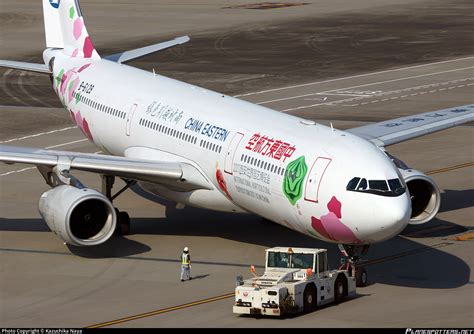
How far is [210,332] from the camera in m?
35.3

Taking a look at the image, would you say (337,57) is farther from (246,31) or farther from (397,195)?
(397,195)

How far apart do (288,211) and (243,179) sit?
2.79 m

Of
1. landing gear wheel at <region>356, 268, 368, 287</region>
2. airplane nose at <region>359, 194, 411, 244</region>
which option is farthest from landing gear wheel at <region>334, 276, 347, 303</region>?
airplane nose at <region>359, 194, 411, 244</region>

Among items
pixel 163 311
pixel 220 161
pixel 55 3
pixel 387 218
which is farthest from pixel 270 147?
pixel 55 3

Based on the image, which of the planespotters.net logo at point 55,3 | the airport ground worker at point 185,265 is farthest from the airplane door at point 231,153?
the planespotters.net logo at point 55,3

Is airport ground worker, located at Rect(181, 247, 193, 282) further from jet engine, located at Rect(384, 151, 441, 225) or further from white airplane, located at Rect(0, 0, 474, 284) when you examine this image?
jet engine, located at Rect(384, 151, 441, 225)

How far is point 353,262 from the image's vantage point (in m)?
40.6

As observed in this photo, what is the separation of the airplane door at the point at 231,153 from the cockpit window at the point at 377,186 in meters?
6.30

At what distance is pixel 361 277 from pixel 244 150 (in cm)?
646

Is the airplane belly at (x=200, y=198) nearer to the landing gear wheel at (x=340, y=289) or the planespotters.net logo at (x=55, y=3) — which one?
the landing gear wheel at (x=340, y=289)

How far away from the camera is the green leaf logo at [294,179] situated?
4084cm

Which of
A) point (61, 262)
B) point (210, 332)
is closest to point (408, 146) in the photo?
point (61, 262)

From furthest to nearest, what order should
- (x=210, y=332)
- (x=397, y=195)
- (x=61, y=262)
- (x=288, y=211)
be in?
1. (x=61, y=262)
2. (x=288, y=211)
3. (x=397, y=195)
4. (x=210, y=332)

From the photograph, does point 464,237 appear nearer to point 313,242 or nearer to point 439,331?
point 313,242
